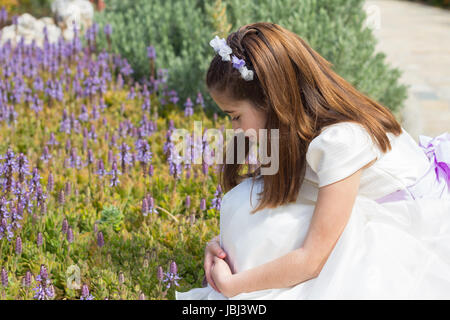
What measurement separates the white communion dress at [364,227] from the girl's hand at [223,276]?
0.13 feet

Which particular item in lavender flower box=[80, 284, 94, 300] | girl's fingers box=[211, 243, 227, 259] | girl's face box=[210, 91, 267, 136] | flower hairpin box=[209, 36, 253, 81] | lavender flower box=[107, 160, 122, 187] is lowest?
lavender flower box=[80, 284, 94, 300]

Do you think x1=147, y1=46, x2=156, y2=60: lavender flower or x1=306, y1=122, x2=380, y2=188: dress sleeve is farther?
x1=147, y1=46, x2=156, y2=60: lavender flower

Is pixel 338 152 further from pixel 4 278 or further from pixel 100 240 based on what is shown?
pixel 4 278

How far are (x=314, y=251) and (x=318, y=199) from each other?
199mm

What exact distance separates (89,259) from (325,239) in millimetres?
1431

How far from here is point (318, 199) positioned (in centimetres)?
208

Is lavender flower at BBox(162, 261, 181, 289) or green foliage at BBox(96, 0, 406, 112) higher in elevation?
green foliage at BBox(96, 0, 406, 112)

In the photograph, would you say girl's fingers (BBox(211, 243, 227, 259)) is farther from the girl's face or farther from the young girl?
the girl's face

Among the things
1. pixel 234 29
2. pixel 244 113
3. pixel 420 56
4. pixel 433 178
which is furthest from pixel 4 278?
pixel 420 56

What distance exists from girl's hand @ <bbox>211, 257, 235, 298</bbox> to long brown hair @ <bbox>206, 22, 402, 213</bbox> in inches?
10.5

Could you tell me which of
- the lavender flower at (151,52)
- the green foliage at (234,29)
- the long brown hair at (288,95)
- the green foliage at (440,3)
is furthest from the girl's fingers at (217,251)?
the green foliage at (440,3)

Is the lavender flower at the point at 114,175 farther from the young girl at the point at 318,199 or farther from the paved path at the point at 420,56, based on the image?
the paved path at the point at 420,56

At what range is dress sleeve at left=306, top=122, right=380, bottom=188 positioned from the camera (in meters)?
2.04
